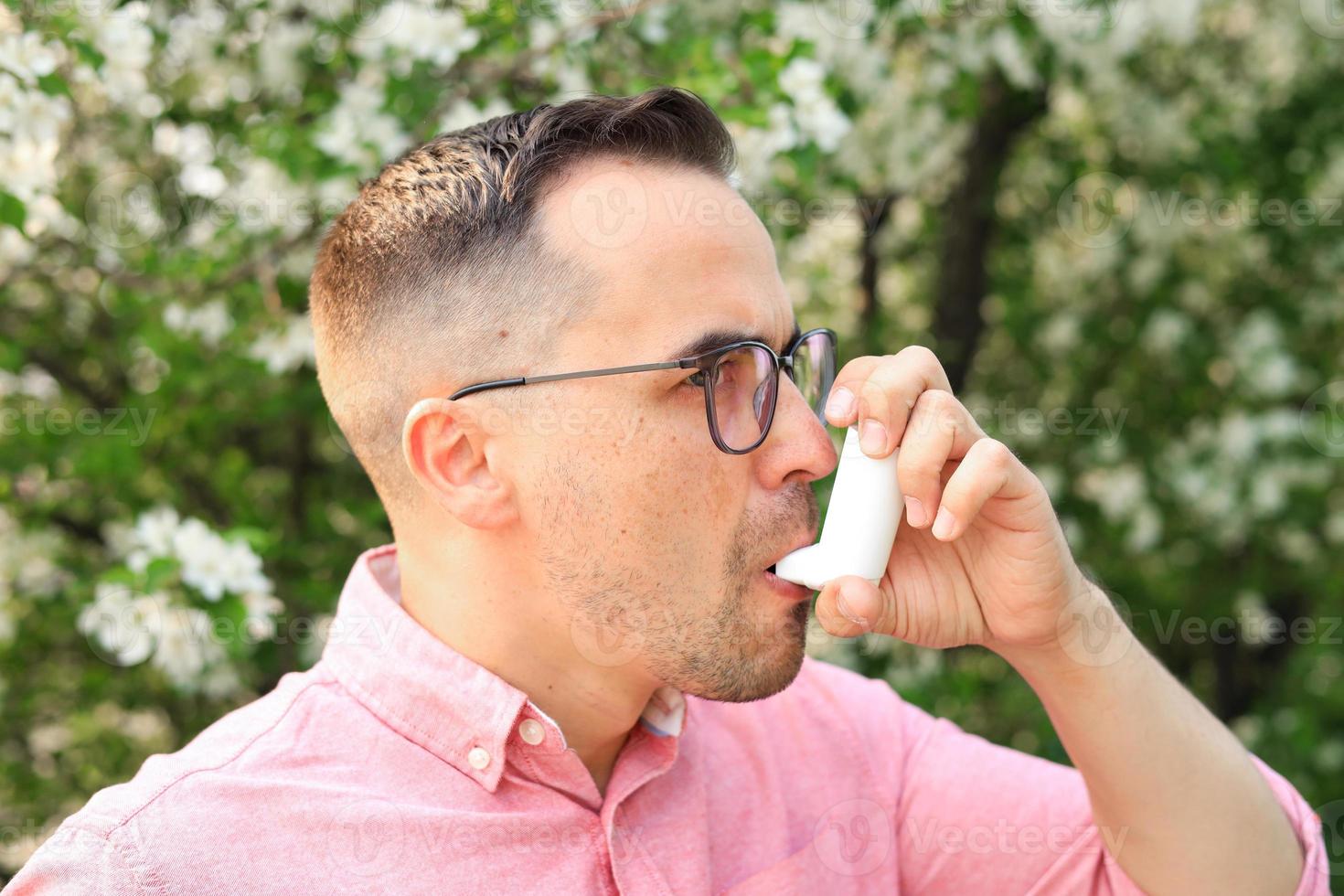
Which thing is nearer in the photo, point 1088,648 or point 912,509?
point 912,509

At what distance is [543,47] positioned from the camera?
10.2 feet

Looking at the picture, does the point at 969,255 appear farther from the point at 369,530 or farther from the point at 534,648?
the point at 534,648

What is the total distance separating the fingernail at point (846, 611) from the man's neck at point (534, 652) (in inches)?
13.8

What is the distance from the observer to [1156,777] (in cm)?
194

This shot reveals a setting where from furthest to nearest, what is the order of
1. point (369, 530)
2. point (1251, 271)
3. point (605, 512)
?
point (1251, 271) → point (369, 530) → point (605, 512)

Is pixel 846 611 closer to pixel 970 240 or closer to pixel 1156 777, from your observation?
pixel 1156 777

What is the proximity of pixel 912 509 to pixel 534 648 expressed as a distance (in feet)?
2.11

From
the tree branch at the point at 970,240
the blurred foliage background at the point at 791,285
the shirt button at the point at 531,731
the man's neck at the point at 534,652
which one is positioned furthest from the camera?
the tree branch at the point at 970,240

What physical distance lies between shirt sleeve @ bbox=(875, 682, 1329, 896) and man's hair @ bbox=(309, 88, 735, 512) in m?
1.10

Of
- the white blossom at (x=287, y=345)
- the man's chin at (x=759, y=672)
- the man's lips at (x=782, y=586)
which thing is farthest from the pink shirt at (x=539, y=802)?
the white blossom at (x=287, y=345)

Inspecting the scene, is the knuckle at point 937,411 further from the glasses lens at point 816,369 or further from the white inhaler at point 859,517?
the glasses lens at point 816,369

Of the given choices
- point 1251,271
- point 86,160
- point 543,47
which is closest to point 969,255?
point 1251,271

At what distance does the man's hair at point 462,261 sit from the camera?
77.0 inches

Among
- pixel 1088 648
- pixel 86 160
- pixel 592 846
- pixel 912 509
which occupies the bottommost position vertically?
pixel 592 846
